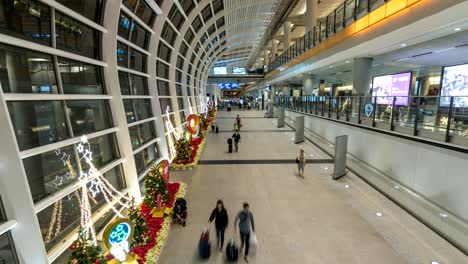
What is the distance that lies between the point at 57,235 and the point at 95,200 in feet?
4.95

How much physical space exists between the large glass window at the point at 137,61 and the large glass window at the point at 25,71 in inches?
187

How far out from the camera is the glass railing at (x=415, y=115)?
6422 millimetres

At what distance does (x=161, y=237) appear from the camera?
595 cm

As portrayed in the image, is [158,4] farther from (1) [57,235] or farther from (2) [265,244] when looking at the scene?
(2) [265,244]

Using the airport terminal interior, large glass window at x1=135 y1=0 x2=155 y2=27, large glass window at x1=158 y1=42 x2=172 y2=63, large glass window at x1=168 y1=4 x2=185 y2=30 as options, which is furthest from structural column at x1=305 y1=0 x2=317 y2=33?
large glass window at x1=135 y1=0 x2=155 y2=27

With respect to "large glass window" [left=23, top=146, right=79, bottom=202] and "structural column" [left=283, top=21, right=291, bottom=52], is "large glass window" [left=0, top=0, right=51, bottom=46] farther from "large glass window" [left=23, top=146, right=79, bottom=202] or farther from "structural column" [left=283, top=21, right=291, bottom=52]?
"structural column" [left=283, top=21, right=291, bottom=52]

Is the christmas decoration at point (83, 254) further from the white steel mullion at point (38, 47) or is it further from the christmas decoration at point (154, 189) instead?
the white steel mullion at point (38, 47)

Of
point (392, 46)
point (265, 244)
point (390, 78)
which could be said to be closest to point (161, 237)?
point (265, 244)

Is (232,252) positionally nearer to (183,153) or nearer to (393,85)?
(183,153)

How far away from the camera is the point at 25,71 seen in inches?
162

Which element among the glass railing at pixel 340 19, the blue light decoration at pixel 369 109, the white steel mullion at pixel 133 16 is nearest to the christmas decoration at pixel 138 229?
the white steel mullion at pixel 133 16

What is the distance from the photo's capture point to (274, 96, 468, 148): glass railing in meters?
6.42

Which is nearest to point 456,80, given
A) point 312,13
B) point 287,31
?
point 312,13

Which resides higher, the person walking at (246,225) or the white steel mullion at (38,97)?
the white steel mullion at (38,97)
